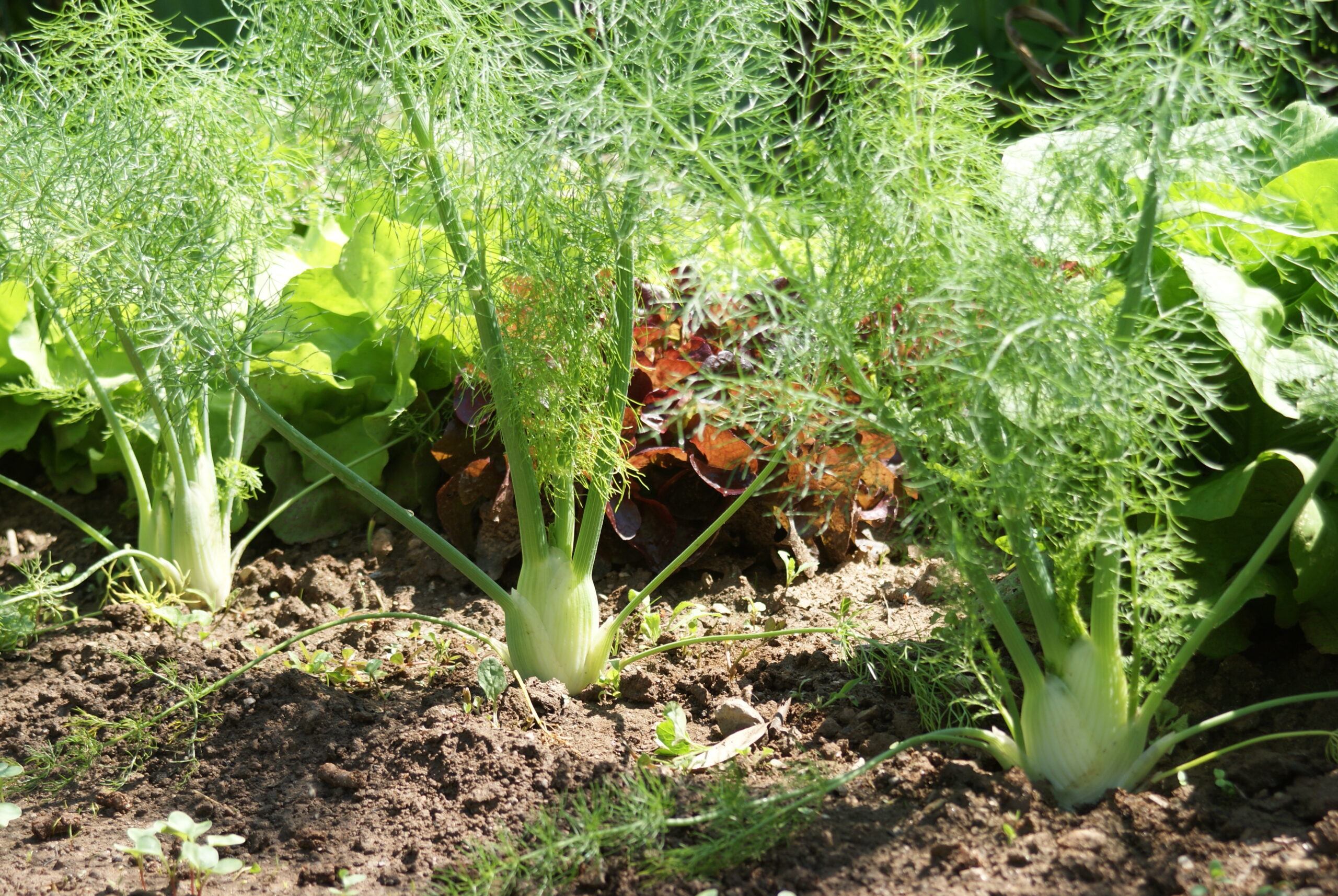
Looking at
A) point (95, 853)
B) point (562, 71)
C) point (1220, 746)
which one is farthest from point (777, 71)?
point (95, 853)

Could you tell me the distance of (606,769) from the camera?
1439 millimetres

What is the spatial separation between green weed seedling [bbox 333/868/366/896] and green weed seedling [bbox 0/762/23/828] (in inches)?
17.4

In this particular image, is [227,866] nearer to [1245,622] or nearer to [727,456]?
[727,456]

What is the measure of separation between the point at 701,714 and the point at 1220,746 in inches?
29.7

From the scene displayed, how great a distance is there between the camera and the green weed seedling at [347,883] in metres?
1.22

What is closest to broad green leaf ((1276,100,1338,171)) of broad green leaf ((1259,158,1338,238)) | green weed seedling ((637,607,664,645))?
broad green leaf ((1259,158,1338,238))

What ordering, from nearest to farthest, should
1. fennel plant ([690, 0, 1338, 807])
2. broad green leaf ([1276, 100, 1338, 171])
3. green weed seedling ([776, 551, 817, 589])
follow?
fennel plant ([690, 0, 1338, 807])
broad green leaf ([1276, 100, 1338, 171])
green weed seedling ([776, 551, 817, 589])

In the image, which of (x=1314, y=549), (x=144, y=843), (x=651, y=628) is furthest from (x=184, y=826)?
(x=1314, y=549)

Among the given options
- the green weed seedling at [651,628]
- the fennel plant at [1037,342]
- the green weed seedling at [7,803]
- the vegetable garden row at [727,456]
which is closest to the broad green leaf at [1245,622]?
the vegetable garden row at [727,456]

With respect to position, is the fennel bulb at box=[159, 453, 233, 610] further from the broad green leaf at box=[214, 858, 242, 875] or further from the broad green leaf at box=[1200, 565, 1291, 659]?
the broad green leaf at box=[1200, 565, 1291, 659]

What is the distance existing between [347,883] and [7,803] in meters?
0.62

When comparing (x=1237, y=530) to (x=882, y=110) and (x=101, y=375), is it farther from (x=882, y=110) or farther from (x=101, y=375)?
(x=101, y=375)

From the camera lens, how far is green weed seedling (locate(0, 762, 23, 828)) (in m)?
1.40

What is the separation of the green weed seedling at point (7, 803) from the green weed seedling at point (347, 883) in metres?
0.44
